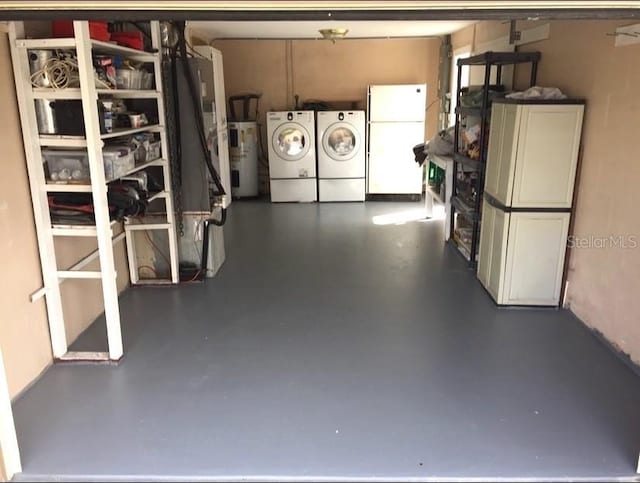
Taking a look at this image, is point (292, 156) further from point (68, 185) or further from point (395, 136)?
point (68, 185)

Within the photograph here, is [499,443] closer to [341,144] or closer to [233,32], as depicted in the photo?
[341,144]

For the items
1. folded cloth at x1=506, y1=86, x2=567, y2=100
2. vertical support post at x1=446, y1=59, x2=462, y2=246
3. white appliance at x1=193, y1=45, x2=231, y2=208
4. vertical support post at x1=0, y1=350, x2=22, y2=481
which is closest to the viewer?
vertical support post at x1=0, y1=350, x2=22, y2=481

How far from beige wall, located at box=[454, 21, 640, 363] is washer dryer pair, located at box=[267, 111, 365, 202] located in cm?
367

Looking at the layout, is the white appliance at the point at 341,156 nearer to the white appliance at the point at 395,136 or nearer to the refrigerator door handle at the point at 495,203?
the white appliance at the point at 395,136

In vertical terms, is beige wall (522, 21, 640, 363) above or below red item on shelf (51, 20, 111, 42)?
below

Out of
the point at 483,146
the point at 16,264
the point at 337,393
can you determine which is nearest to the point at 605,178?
the point at 483,146

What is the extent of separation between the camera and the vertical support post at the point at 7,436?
213cm

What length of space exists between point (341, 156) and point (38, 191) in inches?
195

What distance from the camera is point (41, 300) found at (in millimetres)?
3000

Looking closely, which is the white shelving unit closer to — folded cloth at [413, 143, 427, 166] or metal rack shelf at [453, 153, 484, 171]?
metal rack shelf at [453, 153, 484, 171]

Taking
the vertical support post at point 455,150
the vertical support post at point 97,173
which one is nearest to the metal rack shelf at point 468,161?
the vertical support post at point 455,150

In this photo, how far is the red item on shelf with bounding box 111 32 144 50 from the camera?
11.9 feet

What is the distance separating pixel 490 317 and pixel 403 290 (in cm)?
75

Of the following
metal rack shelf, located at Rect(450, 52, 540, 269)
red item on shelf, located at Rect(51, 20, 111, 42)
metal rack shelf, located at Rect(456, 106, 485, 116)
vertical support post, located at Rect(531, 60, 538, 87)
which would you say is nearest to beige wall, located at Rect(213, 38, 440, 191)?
metal rack shelf, located at Rect(450, 52, 540, 269)
